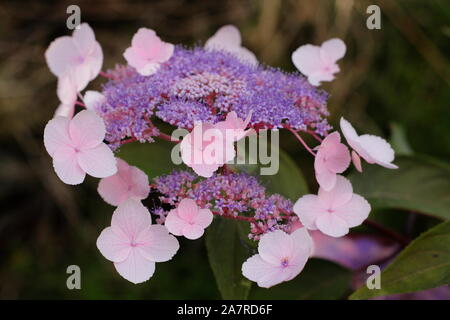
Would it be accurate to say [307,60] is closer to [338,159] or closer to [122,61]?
[338,159]

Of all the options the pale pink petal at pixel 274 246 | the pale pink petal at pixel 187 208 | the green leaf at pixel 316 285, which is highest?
the pale pink petal at pixel 187 208

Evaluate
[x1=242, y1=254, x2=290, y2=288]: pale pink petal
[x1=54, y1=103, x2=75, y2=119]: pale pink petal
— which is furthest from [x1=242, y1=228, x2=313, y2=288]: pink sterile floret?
[x1=54, y1=103, x2=75, y2=119]: pale pink petal

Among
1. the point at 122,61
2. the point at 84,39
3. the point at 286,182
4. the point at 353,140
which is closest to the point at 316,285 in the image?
the point at 286,182

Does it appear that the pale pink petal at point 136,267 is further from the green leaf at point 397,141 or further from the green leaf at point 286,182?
the green leaf at point 397,141

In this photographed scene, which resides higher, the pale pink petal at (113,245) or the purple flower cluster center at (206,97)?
the purple flower cluster center at (206,97)

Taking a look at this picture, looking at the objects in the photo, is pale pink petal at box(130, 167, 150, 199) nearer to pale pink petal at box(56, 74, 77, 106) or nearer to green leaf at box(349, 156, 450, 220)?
pale pink petal at box(56, 74, 77, 106)

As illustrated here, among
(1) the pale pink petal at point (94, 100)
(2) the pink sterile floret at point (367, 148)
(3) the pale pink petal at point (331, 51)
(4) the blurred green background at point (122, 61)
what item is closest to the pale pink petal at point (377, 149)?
(2) the pink sterile floret at point (367, 148)

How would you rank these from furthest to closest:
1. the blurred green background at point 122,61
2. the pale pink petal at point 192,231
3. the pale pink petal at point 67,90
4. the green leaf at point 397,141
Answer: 1. the blurred green background at point 122,61
2. the green leaf at point 397,141
3. the pale pink petal at point 67,90
4. the pale pink petal at point 192,231
